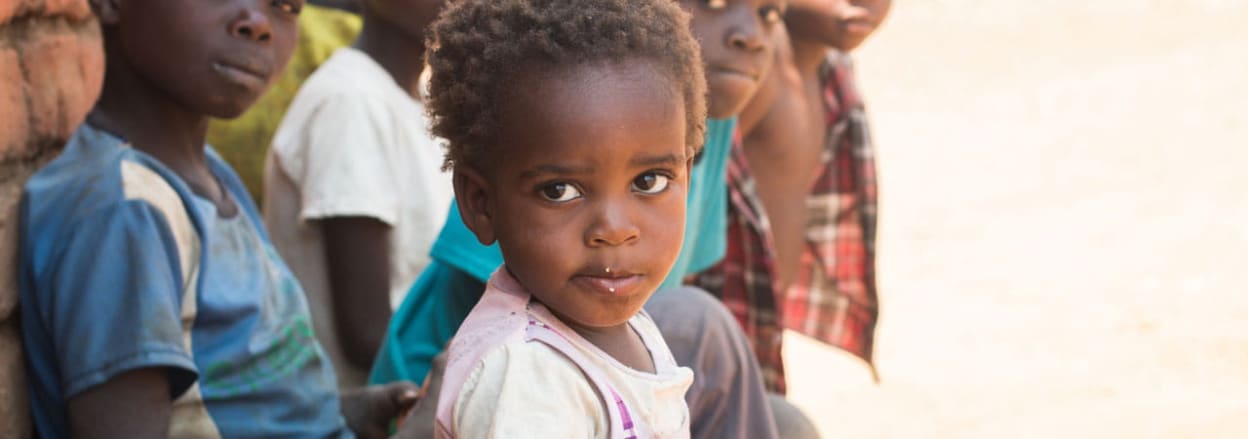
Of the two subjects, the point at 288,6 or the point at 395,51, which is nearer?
the point at 288,6

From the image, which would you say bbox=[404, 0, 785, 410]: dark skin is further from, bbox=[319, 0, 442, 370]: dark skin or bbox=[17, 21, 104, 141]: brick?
bbox=[17, 21, 104, 141]: brick

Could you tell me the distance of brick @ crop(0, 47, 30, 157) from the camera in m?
2.46

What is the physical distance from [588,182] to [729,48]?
4.42 feet

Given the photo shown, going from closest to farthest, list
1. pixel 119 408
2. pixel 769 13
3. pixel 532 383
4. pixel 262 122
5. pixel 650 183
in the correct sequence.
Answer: pixel 532 383, pixel 650 183, pixel 119 408, pixel 769 13, pixel 262 122

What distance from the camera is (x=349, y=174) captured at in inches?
132

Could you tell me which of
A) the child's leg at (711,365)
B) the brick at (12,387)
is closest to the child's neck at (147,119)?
the brick at (12,387)

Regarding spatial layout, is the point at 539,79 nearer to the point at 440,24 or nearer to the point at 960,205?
the point at 440,24

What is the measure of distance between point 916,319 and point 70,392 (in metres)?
4.91

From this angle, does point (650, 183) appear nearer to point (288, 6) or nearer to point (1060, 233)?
point (288, 6)

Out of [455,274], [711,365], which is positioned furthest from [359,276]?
[711,365]

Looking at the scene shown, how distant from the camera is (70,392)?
7.49 feet

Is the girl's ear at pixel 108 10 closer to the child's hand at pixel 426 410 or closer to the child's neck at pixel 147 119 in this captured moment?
the child's neck at pixel 147 119

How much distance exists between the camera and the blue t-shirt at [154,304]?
230 centimetres

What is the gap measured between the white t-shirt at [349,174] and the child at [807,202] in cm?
85
